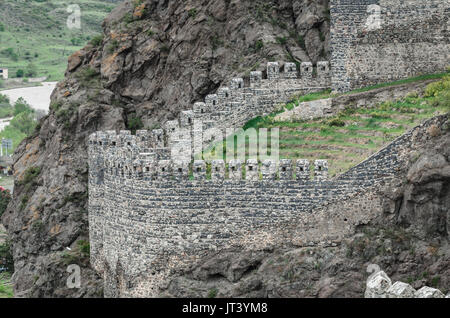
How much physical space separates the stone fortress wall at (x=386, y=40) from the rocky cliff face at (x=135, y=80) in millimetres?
2472

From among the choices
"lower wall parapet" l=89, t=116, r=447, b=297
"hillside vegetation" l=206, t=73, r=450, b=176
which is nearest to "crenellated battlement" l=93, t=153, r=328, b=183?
"lower wall parapet" l=89, t=116, r=447, b=297

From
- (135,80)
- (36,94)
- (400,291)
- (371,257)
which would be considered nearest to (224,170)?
(371,257)

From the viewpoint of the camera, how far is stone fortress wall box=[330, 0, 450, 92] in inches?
1909

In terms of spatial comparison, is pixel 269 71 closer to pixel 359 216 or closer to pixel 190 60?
pixel 190 60

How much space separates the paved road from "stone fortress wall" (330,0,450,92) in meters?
70.7

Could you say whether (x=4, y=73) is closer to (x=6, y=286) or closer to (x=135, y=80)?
(x=6, y=286)

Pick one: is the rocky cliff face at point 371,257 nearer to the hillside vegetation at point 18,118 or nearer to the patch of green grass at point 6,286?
the patch of green grass at point 6,286

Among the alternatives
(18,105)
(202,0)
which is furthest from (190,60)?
(18,105)

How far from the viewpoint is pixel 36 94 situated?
12119 centimetres

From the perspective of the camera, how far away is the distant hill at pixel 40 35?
4604 inches

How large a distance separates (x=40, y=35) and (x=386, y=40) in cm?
7766

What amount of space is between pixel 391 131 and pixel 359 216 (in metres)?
4.19

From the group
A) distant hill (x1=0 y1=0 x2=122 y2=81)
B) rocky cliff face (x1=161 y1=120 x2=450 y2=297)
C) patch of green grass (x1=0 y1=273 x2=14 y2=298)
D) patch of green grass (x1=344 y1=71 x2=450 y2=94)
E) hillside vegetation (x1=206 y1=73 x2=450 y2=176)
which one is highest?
distant hill (x1=0 y1=0 x2=122 y2=81)

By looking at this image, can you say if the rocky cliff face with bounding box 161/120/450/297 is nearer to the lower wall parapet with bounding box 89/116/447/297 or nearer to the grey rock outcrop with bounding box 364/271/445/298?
the lower wall parapet with bounding box 89/116/447/297
